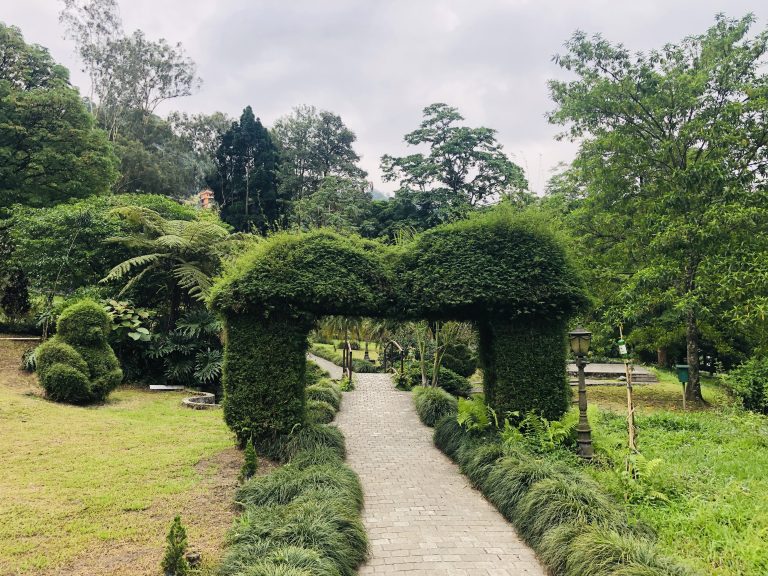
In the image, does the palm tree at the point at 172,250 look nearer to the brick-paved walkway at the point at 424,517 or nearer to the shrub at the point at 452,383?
the brick-paved walkway at the point at 424,517

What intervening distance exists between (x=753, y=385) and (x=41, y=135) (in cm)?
2304

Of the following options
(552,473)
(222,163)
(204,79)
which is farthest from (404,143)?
(552,473)

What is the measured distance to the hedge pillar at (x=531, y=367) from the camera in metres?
7.61

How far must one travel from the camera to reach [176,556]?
3.54 meters

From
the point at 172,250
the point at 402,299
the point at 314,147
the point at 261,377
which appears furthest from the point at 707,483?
the point at 314,147

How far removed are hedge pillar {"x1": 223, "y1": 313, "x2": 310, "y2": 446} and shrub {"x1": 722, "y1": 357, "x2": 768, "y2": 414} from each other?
32.1 feet

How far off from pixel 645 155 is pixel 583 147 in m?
1.72

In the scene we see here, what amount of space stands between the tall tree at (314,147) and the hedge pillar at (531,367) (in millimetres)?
28333

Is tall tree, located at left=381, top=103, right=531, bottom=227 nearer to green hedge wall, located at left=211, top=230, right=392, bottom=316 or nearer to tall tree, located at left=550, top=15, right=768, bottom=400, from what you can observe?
tall tree, located at left=550, top=15, right=768, bottom=400

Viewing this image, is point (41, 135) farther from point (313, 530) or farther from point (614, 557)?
point (614, 557)

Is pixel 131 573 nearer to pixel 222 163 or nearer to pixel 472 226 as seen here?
pixel 472 226

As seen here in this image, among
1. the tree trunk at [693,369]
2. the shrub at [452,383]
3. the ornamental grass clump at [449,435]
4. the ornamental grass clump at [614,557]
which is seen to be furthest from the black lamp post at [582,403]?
the shrub at [452,383]

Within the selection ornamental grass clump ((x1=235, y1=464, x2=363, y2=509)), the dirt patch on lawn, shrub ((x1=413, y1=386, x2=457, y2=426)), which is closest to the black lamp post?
ornamental grass clump ((x1=235, y1=464, x2=363, y2=509))

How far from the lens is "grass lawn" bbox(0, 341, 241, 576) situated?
13.5 ft
